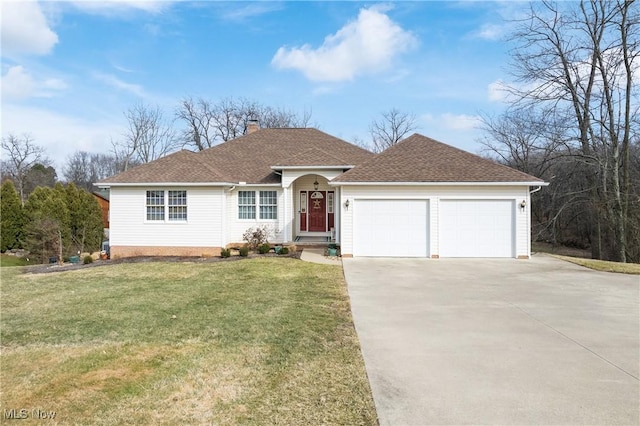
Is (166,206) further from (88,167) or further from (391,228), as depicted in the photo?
(88,167)

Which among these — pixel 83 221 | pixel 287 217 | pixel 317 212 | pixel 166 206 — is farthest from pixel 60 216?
pixel 317 212

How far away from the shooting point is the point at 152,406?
3.55m

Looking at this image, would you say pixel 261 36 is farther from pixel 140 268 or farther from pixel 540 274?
pixel 540 274

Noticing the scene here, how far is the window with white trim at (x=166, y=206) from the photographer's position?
51.7 feet

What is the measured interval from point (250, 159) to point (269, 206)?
3.40 meters

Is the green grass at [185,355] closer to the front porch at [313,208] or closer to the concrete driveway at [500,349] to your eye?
the concrete driveway at [500,349]

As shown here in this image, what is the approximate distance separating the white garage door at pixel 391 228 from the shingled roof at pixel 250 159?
2.85 meters

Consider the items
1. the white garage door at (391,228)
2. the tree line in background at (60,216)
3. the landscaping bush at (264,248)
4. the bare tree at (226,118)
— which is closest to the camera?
the white garage door at (391,228)

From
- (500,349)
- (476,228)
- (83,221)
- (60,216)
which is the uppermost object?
(60,216)

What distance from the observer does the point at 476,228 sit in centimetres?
1437

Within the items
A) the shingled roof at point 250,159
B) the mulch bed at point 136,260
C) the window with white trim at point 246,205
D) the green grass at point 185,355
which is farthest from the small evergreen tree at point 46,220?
the green grass at point 185,355

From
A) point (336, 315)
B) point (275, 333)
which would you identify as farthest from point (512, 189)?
point (275, 333)

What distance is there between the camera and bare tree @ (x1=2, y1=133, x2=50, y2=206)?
140 feet

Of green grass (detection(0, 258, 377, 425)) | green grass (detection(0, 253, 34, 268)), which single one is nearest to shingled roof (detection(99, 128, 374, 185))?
green grass (detection(0, 253, 34, 268))
